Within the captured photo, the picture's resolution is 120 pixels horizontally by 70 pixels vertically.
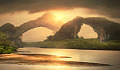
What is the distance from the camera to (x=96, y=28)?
126250 millimetres

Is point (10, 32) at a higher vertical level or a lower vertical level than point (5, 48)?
higher

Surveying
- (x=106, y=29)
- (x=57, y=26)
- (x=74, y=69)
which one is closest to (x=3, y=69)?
(x=74, y=69)

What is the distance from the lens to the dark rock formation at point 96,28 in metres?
123

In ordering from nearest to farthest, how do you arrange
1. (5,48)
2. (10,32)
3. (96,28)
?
(5,48)
(96,28)
(10,32)

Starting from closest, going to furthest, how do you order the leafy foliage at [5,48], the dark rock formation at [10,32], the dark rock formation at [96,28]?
the leafy foliage at [5,48] → the dark rock formation at [96,28] → the dark rock formation at [10,32]

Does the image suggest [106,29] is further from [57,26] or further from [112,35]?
[57,26]

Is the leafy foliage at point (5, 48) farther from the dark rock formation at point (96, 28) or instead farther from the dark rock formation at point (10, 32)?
the dark rock formation at point (10, 32)

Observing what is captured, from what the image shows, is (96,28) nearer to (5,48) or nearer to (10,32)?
(10,32)

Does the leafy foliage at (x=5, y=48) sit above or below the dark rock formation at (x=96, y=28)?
below

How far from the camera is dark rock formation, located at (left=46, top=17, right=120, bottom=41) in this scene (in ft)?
404

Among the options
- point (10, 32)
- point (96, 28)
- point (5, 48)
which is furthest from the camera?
point (10, 32)


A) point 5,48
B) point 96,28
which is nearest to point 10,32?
point 96,28

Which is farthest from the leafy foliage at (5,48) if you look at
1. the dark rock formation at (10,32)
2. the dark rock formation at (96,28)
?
the dark rock formation at (10,32)

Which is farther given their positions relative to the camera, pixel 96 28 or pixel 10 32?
pixel 10 32
